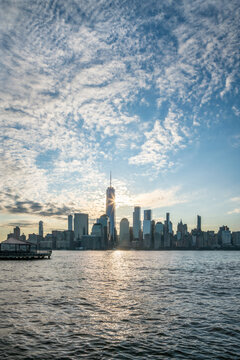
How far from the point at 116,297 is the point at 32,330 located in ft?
54.7

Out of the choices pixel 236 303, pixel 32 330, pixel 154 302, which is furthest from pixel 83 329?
pixel 236 303

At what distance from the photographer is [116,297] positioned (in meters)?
37.4

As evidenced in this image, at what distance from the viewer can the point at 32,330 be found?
73.8ft

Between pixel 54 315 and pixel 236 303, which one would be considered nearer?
pixel 54 315

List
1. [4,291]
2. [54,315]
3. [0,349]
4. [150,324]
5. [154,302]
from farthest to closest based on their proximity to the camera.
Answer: [4,291]
[154,302]
[54,315]
[150,324]
[0,349]

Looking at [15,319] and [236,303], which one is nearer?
[15,319]

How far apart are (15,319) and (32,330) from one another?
3917mm

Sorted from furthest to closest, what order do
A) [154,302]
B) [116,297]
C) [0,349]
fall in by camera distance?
[116,297] < [154,302] < [0,349]

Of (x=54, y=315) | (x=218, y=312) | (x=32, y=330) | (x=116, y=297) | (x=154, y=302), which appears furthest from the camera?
(x=116, y=297)

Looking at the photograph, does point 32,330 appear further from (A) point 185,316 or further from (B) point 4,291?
(B) point 4,291

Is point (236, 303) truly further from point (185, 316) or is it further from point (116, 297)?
point (116, 297)

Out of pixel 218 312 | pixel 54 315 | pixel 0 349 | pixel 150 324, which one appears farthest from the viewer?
pixel 218 312

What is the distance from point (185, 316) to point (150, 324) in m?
4.85

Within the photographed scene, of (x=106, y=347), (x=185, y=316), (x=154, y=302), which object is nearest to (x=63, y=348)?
(x=106, y=347)
